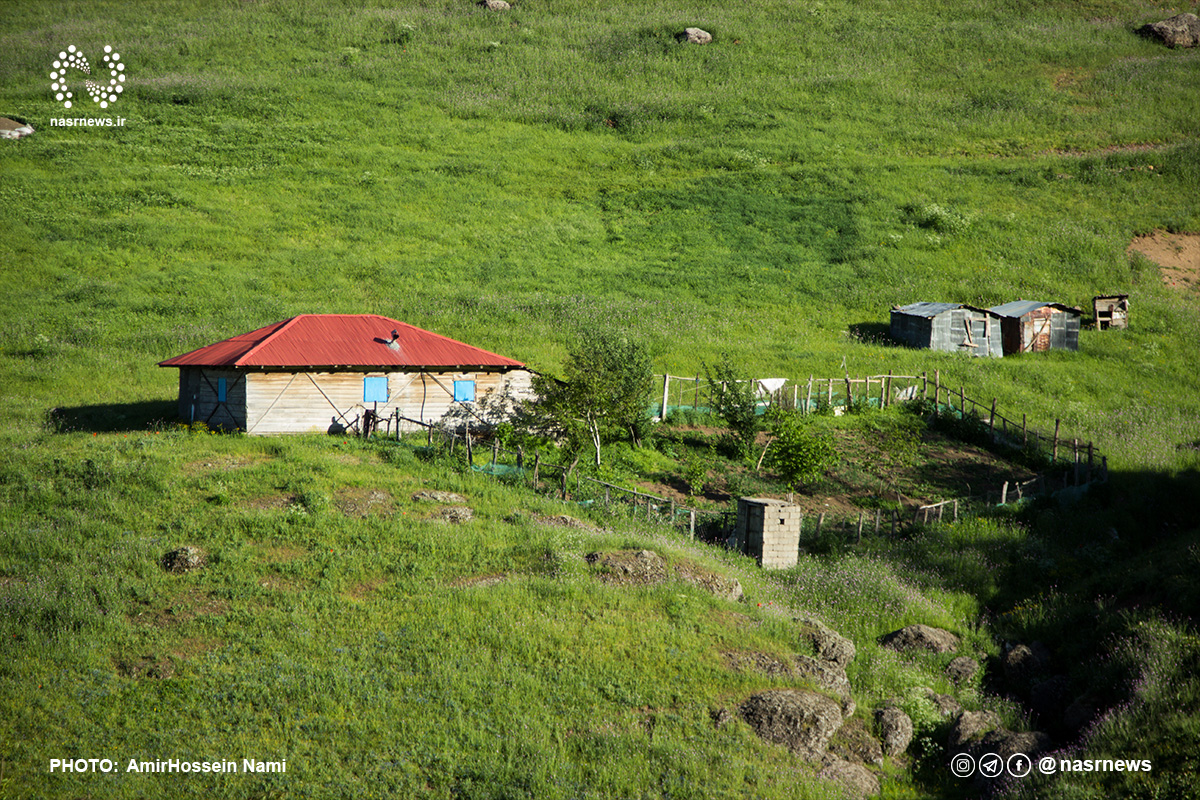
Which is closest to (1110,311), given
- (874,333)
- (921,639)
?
(874,333)

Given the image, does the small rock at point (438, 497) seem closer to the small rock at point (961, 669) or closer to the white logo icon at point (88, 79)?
the small rock at point (961, 669)

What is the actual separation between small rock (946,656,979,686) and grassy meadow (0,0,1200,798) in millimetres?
399

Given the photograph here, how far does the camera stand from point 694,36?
8838 cm

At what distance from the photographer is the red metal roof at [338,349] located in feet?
101

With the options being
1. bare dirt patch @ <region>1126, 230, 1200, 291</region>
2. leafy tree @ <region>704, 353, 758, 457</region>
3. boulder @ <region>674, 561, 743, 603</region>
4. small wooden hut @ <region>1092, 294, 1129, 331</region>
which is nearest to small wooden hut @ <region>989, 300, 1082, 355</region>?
small wooden hut @ <region>1092, 294, 1129, 331</region>

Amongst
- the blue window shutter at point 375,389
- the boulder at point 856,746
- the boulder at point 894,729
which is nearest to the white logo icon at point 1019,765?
the boulder at point 894,729

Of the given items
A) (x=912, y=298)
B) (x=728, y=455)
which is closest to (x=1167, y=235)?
(x=912, y=298)

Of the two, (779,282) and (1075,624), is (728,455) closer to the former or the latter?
(1075,624)

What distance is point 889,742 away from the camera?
635 inches

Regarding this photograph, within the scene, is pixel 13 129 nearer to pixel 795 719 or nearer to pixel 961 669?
pixel 795 719

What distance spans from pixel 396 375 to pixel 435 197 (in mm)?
34501

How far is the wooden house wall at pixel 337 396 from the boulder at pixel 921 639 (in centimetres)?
1816

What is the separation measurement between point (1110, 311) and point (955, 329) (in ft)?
38.4

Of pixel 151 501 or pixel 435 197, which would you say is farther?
pixel 435 197
